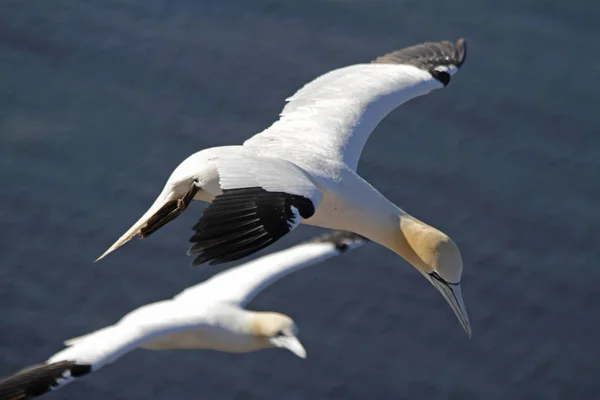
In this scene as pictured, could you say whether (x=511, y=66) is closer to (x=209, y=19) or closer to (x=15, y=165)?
(x=209, y=19)

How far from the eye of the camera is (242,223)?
884cm

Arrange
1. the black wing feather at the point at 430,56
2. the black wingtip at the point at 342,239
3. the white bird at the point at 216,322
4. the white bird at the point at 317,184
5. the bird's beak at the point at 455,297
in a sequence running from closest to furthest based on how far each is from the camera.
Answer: the white bird at the point at 317,184 < the bird's beak at the point at 455,297 < the white bird at the point at 216,322 < the black wing feather at the point at 430,56 < the black wingtip at the point at 342,239

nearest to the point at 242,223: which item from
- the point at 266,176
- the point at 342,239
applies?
the point at 266,176

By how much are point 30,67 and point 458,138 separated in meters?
4.33

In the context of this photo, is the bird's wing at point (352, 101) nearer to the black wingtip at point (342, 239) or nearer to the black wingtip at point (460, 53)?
the black wingtip at point (460, 53)

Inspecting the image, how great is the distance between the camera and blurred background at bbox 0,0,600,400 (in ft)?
42.9

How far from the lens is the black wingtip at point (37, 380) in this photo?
10.1m

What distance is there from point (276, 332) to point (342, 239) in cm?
128

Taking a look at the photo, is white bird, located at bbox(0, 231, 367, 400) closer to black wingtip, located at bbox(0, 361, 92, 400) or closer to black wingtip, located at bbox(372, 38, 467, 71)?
black wingtip, located at bbox(0, 361, 92, 400)

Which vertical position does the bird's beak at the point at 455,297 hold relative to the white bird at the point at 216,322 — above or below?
below

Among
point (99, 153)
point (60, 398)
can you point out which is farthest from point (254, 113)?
point (60, 398)

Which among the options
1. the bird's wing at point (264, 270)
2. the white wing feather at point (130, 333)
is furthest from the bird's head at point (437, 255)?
the bird's wing at point (264, 270)

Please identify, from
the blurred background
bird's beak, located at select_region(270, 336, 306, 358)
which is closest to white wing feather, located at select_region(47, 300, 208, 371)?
bird's beak, located at select_region(270, 336, 306, 358)

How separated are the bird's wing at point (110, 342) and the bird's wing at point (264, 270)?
18.6 inches
